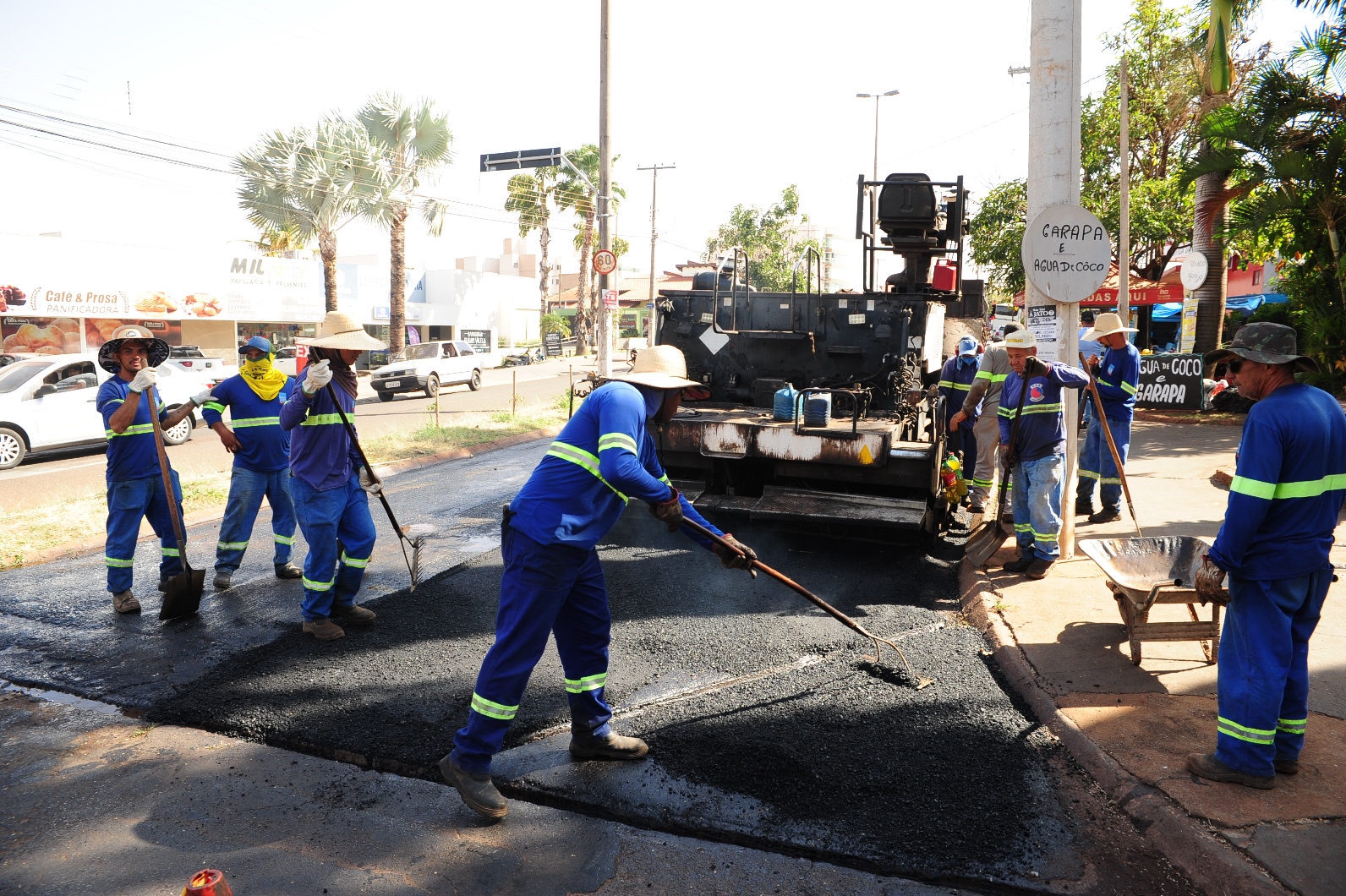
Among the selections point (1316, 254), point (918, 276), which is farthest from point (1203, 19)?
point (918, 276)

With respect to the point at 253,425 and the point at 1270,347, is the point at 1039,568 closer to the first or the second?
the point at 1270,347

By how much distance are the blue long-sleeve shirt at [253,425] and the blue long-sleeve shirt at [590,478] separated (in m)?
3.36

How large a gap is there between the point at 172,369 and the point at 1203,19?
758 inches

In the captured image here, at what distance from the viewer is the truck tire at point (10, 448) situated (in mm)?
12273

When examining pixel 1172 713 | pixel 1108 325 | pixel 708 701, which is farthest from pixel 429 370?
pixel 1172 713

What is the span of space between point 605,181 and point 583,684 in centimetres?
1344

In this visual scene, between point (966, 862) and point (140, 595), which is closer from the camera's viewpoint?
point (966, 862)

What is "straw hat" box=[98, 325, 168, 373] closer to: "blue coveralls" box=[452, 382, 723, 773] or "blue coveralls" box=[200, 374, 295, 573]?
"blue coveralls" box=[200, 374, 295, 573]

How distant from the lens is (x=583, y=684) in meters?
3.69

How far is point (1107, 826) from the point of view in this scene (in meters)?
3.22

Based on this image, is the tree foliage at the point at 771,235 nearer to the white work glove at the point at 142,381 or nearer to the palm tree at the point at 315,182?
the palm tree at the point at 315,182

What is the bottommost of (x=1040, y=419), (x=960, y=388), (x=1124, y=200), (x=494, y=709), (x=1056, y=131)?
(x=494, y=709)

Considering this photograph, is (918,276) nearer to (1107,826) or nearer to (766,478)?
(766,478)

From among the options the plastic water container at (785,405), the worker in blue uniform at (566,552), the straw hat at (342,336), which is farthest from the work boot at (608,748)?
the plastic water container at (785,405)
